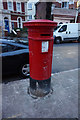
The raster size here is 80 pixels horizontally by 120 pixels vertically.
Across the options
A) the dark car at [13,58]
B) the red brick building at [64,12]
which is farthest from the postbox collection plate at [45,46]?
the red brick building at [64,12]

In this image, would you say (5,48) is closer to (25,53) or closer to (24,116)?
(25,53)

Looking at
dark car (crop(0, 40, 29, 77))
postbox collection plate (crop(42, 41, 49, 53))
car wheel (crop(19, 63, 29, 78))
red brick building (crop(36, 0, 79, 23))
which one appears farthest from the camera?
red brick building (crop(36, 0, 79, 23))

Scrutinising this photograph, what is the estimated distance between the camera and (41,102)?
2436mm

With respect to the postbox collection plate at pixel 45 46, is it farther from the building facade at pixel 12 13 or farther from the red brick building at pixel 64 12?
the red brick building at pixel 64 12

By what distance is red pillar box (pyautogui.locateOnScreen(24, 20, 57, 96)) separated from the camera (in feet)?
6.63

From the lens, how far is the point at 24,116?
2.06m

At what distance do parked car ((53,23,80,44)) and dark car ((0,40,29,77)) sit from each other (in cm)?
807

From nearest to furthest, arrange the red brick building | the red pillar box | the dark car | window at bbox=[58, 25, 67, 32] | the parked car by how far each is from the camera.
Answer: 1. the red pillar box
2. the dark car
3. the parked car
4. window at bbox=[58, 25, 67, 32]
5. the red brick building

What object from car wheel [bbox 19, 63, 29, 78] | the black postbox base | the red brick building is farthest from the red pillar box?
the red brick building

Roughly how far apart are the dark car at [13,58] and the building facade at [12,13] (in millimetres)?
16572

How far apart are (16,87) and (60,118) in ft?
5.05

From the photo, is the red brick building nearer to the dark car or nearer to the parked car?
the parked car

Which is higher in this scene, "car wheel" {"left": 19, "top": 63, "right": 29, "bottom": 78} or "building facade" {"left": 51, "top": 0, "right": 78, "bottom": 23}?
"building facade" {"left": 51, "top": 0, "right": 78, "bottom": 23}

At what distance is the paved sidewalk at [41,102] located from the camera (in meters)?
2.11
